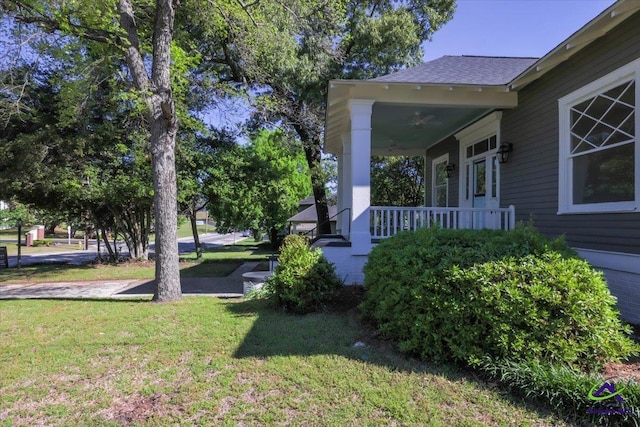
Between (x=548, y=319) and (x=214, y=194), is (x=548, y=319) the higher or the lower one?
the lower one

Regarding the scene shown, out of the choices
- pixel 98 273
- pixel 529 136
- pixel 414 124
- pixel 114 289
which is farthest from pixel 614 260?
pixel 98 273

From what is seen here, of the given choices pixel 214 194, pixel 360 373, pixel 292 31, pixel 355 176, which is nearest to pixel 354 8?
pixel 292 31

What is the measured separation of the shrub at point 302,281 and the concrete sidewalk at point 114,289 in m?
2.08

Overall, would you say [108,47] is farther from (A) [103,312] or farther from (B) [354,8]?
(B) [354,8]

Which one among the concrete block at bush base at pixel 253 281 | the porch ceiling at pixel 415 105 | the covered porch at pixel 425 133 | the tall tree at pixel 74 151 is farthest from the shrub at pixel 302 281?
the tall tree at pixel 74 151

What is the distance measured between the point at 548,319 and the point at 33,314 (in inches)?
284

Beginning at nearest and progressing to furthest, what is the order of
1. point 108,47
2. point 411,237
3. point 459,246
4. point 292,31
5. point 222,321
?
point 459,246, point 411,237, point 222,321, point 108,47, point 292,31

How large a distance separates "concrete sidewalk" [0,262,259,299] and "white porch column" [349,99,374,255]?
2.60 meters

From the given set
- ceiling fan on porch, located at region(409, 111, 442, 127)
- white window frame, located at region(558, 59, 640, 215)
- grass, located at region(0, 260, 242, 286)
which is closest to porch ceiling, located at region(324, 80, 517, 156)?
ceiling fan on porch, located at region(409, 111, 442, 127)

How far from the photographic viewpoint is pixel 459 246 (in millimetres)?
3881

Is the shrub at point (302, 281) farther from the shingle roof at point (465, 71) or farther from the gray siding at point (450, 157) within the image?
the gray siding at point (450, 157)

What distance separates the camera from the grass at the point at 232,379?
9.08ft

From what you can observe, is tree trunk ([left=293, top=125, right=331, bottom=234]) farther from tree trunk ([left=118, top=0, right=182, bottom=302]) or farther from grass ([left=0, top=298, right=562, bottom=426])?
grass ([left=0, top=298, right=562, bottom=426])

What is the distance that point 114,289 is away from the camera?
880 centimetres
